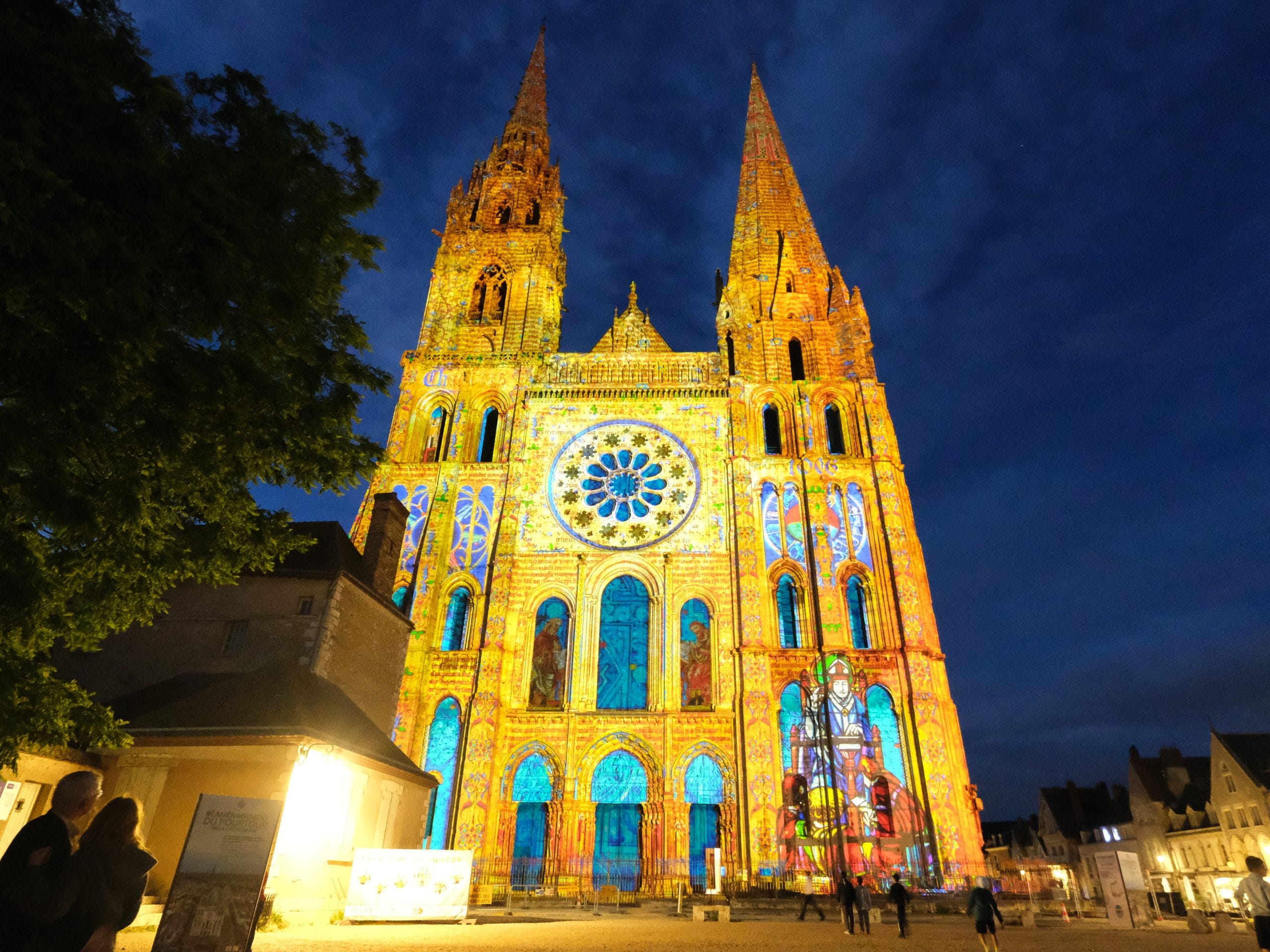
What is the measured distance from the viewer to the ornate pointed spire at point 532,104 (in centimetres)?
4059

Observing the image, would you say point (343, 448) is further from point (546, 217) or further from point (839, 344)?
point (546, 217)

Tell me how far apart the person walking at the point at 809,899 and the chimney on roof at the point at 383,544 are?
1328 centimetres

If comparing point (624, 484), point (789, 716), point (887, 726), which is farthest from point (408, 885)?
point (624, 484)

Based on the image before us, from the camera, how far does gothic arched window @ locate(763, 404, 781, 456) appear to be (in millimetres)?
28453

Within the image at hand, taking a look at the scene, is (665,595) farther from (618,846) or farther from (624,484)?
(618,846)

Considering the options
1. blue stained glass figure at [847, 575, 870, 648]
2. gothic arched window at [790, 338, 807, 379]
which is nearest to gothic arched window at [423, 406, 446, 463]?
gothic arched window at [790, 338, 807, 379]

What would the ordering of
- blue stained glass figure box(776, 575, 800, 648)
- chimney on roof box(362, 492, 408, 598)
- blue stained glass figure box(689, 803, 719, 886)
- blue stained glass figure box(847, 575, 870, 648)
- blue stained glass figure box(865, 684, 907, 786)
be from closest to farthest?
blue stained glass figure box(689, 803, 719, 886) < chimney on roof box(362, 492, 408, 598) < blue stained glass figure box(865, 684, 907, 786) < blue stained glass figure box(847, 575, 870, 648) < blue stained glass figure box(776, 575, 800, 648)

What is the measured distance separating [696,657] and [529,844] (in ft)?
24.4

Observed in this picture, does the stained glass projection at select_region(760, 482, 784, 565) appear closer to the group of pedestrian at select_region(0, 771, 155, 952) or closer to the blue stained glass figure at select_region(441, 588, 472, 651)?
the blue stained glass figure at select_region(441, 588, 472, 651)

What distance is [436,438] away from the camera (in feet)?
92.9

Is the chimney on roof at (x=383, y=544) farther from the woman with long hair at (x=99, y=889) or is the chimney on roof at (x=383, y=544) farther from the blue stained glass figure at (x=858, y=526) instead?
the woman with long hair at (x=99, y=889)

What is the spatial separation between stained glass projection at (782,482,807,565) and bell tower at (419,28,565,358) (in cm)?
1157

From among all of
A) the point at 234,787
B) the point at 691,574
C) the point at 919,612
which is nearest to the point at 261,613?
the point at 234,787

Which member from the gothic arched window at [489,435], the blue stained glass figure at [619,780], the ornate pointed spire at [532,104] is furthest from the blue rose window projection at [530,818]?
the ornate pointed spire at [532,104]
